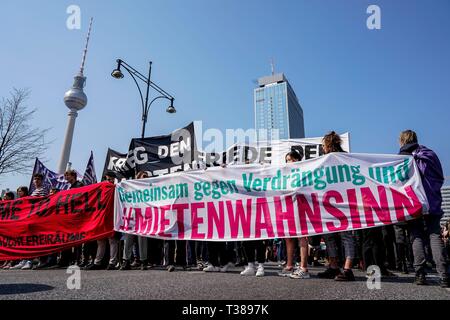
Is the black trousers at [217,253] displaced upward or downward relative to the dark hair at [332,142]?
downward

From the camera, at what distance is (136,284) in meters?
3.75

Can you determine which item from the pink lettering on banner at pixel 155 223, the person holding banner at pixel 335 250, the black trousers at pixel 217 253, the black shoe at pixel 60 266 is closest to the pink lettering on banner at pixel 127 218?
the pink lettering on banner at pixel 155 223

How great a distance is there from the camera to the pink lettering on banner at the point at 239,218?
5113 millimetres

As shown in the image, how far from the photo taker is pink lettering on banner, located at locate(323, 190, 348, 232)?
14.8 ft

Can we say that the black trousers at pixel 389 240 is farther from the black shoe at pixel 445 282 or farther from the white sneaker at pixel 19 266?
the white sneaker at pixel 19 266

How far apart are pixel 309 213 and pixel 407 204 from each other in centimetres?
134

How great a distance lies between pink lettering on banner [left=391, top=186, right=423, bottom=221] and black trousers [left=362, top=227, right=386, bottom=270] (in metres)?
0.89

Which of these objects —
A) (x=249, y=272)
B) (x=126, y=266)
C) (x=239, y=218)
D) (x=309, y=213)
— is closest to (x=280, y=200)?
(x=309, y=213)

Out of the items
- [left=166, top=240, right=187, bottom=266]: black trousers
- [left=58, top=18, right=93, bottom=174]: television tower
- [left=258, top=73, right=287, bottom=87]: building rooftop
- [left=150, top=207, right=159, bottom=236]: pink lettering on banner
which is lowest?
[left=166, top=240, right=187, bottom=266]: black trousers

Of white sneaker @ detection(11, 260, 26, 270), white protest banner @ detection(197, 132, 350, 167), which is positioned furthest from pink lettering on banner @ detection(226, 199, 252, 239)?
white sneaker @ detection(11, 260, 26, 270)

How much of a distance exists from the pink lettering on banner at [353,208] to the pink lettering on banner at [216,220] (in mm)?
2071

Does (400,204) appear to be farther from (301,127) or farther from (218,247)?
(301,127)

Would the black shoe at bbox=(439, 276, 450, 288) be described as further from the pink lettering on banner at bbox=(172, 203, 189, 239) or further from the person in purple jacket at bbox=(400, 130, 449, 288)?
the pink lettering on banner at bbox=(172, 203, 189, 239)
